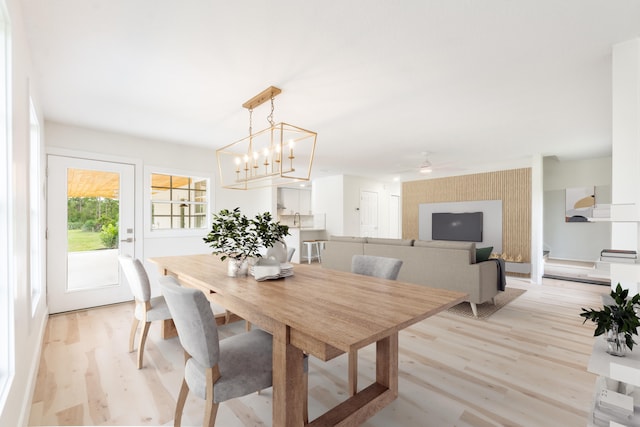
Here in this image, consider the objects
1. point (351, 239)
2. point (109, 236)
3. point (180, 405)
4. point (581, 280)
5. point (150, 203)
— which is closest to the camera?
point (180, 405)

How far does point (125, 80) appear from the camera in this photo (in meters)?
2.56

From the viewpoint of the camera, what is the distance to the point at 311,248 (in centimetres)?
795

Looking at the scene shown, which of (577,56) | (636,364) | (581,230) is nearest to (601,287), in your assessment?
(581,230)

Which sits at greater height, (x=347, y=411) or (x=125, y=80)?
(x=125, y=80)

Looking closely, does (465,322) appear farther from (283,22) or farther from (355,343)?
(283,22)

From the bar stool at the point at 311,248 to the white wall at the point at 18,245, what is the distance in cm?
583

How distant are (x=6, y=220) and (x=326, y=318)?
1596 millimetres

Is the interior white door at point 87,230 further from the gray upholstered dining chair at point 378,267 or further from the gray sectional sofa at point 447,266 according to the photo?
the gray sectional sofa at point 447,266

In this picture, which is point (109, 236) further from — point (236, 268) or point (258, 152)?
point (236, 268)

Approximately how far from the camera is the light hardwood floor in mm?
1768

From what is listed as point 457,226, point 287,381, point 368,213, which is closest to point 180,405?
point 287,381

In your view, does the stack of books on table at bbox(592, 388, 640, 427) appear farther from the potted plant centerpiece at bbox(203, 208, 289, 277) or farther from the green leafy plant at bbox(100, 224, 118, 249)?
the green leafy plant at bbox(100, 224, 118, 249)

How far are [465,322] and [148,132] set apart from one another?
4.72m

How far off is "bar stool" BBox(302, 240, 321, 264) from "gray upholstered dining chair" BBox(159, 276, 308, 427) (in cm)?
607
